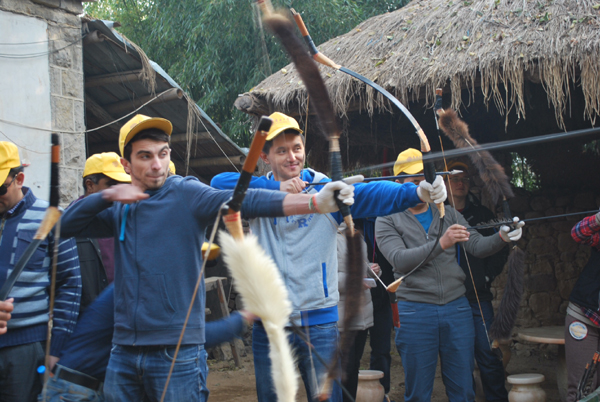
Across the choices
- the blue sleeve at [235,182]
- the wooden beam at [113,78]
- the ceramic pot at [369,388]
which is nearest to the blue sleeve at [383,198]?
the blue sleeve at [235,182]

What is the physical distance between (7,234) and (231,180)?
1019 mm

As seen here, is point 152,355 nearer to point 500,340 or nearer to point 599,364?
point 500,340

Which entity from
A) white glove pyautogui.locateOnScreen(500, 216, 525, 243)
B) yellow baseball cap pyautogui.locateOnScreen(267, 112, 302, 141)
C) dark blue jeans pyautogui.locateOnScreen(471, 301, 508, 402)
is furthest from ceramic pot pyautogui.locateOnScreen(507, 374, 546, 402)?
yellow baseball cap pyautogui.locateOnScreen(267, 112, 302, 141)

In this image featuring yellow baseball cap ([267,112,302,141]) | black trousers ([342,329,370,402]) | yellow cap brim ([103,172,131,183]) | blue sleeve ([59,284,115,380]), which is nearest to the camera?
blue sleeve ([59,284,115,380])

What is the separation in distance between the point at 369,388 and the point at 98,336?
8.20 feet

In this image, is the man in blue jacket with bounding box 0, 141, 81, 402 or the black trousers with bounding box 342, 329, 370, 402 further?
the black trousers with bounding box 342, 329, 370, 402

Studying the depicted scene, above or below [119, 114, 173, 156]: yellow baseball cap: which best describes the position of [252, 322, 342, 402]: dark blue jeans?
below

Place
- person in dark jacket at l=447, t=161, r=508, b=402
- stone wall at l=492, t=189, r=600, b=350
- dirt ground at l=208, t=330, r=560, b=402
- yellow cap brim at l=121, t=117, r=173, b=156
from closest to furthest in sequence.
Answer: yellow cap brim at l=121, t=117, r=173, b=156
person in dark jacket at l=447, t=161, r=508, b=402
dirt ground at l=208, t=330, r=560, b=402
stone wall at l=492, t=189, r=600, b=350

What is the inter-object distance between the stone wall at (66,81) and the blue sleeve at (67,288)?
7.05 ft

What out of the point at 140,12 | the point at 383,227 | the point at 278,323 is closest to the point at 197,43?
the point at 140,12

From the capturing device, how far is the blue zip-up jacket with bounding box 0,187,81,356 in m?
2.28

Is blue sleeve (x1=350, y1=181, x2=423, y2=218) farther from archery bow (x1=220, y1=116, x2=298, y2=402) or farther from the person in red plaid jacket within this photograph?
the person in red plaid jacket

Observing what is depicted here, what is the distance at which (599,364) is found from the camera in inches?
130

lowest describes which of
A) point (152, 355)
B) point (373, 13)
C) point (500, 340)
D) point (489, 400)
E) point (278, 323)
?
point (489, 400)
